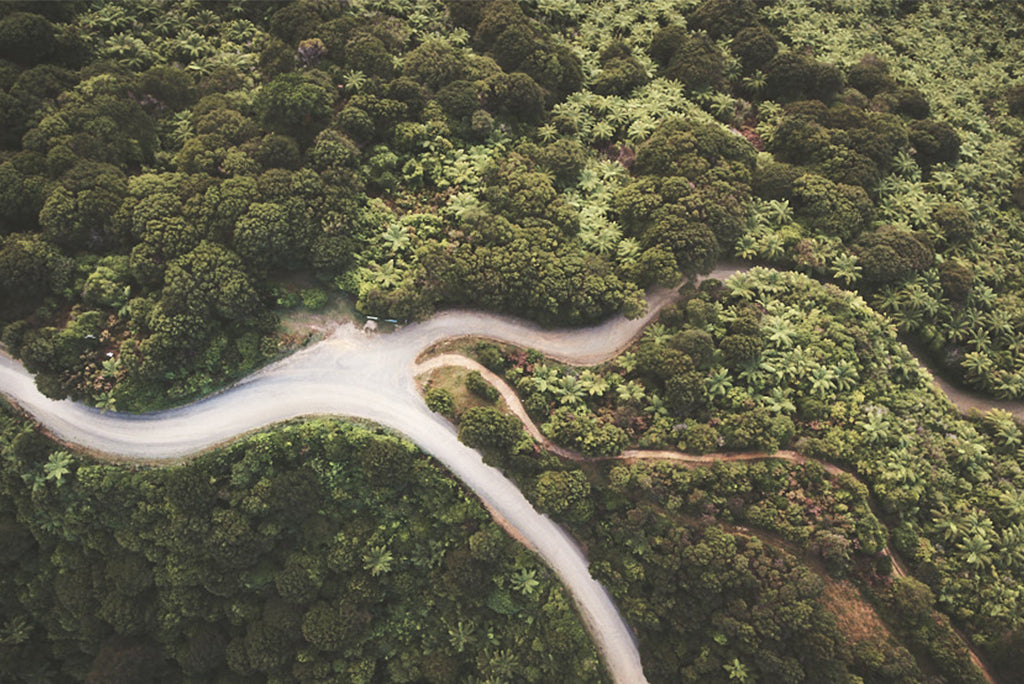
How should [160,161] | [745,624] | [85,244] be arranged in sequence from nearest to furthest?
1. [745,624]
2. [85,244]
3. [160,161]

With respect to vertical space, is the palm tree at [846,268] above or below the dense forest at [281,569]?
above

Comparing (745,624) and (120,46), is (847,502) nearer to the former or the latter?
A: (745,624)

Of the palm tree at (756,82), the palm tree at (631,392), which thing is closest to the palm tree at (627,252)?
the palm tree at (631,392)

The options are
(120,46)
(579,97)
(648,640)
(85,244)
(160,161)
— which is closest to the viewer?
(648,640)

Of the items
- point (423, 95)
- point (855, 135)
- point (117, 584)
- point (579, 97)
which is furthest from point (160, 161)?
point (855, 135)

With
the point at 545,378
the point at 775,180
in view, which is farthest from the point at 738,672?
the point at 775,180

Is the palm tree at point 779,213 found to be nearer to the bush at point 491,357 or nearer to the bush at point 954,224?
the bush at point 954,224

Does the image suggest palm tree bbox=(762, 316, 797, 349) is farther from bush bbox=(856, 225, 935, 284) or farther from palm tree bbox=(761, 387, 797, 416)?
bush bbox=(856, 225, 935, 284)
